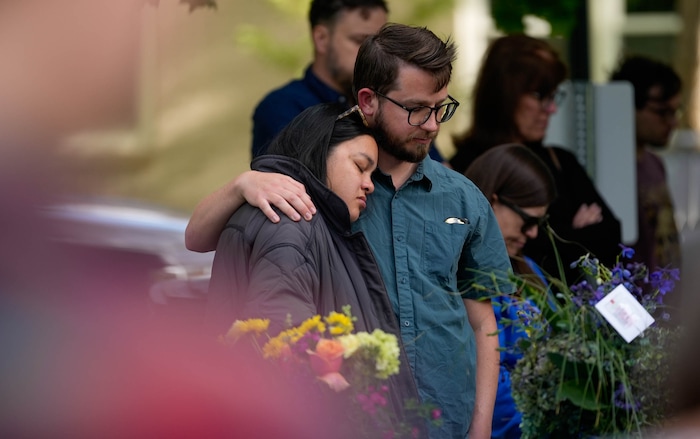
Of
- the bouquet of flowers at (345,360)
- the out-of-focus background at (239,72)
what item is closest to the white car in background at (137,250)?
the out-of-focus background at (239,72)

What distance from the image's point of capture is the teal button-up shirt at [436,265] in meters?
2.97

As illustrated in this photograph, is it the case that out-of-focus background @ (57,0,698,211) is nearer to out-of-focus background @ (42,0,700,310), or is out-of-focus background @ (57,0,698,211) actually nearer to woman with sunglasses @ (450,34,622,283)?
out-of-focus background @ (42,0,700,310)

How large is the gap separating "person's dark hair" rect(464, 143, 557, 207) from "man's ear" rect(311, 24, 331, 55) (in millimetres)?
865

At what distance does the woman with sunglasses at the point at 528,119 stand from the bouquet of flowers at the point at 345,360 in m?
2.32

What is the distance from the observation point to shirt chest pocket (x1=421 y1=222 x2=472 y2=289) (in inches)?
118

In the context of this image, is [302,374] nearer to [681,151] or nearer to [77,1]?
[77,1]

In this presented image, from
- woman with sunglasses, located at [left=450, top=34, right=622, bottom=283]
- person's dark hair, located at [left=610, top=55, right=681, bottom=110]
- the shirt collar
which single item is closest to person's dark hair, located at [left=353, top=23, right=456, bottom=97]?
the shirt collar

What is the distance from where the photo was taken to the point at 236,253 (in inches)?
108

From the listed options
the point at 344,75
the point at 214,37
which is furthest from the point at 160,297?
the point at 214,37

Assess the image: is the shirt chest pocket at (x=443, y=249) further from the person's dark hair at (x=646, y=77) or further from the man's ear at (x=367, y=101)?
the person's dark hair at (x=646, y=77)

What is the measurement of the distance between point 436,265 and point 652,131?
10.5 feet

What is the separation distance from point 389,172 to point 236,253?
0.52 metres

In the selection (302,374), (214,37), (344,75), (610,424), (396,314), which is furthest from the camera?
(214,37)

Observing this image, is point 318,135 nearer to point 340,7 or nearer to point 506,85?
point 340,7
